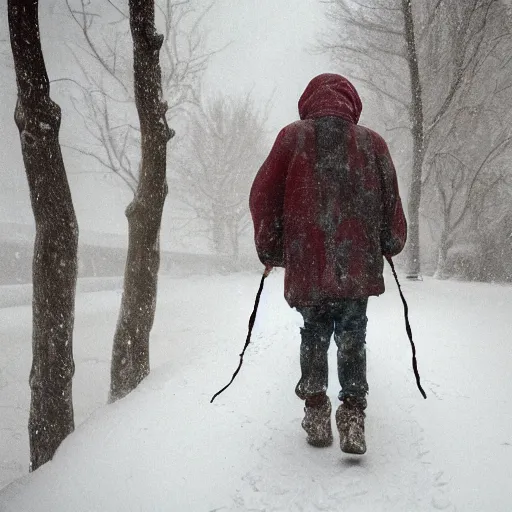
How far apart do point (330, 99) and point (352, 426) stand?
1.84m

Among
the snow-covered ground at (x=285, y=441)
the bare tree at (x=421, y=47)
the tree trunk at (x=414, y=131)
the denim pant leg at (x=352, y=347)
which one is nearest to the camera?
the snow-covered ground at (x=285, y=441)

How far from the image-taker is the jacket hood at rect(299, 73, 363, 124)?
6.99ft

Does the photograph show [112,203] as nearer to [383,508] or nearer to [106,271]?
[106,271]

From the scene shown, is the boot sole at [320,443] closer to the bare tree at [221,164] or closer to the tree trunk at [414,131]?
the tree trunk at [414,131]

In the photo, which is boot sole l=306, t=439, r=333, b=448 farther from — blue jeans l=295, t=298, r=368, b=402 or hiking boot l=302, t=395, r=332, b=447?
blue jeans l=295, t=298, r=368, b=402

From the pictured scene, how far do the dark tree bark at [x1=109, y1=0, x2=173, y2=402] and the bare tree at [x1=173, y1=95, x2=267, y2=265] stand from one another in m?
13.4

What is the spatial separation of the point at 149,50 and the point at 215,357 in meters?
3.14

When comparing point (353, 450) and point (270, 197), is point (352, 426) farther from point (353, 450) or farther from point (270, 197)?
point (270, 197)

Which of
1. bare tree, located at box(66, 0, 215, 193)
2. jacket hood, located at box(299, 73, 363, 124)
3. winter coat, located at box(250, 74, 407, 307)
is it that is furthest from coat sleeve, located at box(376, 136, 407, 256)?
bare tree, located at box(66, 0, 215, 193)

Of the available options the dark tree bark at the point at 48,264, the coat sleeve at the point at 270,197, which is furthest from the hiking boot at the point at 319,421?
the dark tree bark at the point at 48,264

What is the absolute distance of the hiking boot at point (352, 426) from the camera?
6.50 feet

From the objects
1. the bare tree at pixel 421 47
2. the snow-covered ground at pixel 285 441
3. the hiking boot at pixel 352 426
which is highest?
the bare tree at pixel 421 47

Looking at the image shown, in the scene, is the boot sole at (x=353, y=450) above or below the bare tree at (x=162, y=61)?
below

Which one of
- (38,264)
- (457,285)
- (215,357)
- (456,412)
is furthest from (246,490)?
(457,285)
